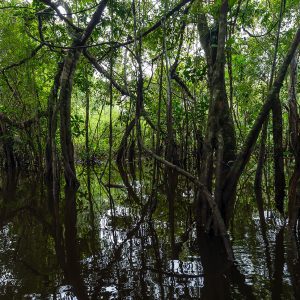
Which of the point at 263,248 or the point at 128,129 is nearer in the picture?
the point at 263,248

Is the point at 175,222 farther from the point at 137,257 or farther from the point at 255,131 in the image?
the point at 255,131

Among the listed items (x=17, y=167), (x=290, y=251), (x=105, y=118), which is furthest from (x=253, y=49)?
(x=105, y=118)

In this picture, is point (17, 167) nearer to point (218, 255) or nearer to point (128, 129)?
point (128, 129)

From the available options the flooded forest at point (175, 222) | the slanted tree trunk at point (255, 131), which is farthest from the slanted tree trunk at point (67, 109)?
the slanted tree trunk at point (255, 131)

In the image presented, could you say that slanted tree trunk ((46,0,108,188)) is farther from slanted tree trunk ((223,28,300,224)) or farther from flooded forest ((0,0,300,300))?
slanted tree trunk ((223,28,300,224))

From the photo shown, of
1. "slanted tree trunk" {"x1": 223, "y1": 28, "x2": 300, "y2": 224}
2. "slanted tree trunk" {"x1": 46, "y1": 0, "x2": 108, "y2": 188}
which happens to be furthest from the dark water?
"slanted tree trunk" {"x1": 46, "y1": 0, "x2": 108, "y2": 188}

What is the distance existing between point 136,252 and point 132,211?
2103 mm

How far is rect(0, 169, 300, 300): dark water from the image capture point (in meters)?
2.90

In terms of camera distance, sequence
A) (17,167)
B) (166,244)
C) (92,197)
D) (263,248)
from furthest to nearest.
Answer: (17,167) < (92,197) < (166,244) < (263,248)

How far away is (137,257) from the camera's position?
370cm

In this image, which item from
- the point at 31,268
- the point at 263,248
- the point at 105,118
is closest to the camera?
the point at 31,268

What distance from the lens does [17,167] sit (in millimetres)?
14227

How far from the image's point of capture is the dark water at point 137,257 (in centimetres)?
290

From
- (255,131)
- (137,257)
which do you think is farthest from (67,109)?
(255,131)
